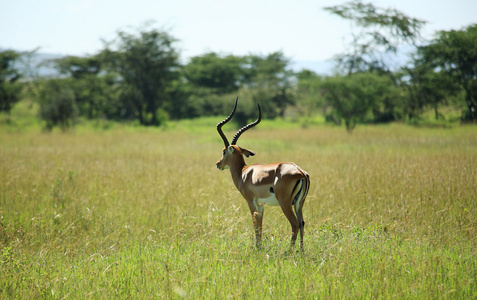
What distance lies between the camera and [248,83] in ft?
164

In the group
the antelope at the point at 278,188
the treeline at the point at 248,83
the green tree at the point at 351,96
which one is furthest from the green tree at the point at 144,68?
the antelope at the point at 278,188

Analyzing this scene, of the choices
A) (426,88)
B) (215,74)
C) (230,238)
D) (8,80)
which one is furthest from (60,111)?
(230,238)

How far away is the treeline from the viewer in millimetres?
25578

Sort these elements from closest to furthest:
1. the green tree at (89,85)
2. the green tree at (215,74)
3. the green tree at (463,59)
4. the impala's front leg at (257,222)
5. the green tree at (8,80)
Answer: the impala's front leg at (257,222) → the green tree at (463,59) → the green tree at (8,80) → the green tree at (89,85) → the green tree at (215,74)

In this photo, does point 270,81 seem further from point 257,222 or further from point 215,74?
point 257,222

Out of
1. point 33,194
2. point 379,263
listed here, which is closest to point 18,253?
point 33,194

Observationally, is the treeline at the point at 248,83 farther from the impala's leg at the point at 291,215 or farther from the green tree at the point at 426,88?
the impala's leg at the point at 291,215

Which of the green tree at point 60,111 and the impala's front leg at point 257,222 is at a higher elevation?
the green tree at point 60,111

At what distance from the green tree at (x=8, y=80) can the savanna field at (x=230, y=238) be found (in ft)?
101

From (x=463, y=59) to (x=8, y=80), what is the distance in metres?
38.5

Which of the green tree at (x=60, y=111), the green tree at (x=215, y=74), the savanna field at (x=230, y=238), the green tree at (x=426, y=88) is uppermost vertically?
the green tree at (x=215, y=74)

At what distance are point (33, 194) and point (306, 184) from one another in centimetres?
584

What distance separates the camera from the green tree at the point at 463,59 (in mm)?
23078

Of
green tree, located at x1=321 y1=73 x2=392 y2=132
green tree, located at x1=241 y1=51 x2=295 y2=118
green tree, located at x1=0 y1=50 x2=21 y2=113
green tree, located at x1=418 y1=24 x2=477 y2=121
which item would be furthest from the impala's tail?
green tree, located at x1=0 y1=50 x2=21 y2=113
